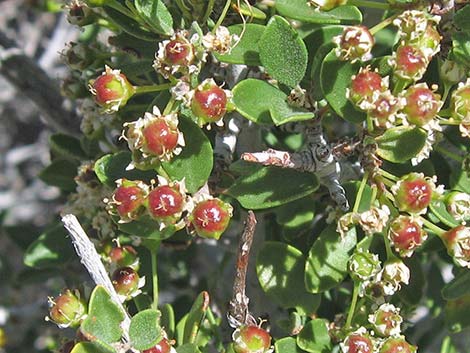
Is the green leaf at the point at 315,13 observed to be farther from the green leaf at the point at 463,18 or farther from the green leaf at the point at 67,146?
the green leaf at the point at 67,146

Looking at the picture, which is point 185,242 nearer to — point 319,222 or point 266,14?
point 319,222

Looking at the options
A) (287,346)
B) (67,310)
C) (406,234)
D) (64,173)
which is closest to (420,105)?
(406,234)

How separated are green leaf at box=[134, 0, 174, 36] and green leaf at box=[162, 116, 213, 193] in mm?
Answer: 178

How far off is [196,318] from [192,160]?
1.05 ft

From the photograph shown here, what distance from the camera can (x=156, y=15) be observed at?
1.57 meters

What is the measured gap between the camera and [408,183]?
4.90ft

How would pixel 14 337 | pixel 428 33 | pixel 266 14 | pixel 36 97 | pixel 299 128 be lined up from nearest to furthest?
pixel 428 33, pixel 266 14, pixel 299 128, pixel 36 97, pixel 14 337

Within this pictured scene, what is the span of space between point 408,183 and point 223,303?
880mm

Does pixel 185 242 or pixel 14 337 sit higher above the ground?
pixel 185 242

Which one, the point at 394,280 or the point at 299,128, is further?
the point at 299,128

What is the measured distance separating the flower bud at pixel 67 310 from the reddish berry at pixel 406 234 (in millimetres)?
645

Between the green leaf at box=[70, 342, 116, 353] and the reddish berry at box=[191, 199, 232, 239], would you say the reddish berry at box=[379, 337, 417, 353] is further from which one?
the green leaf at box=[70, 342, 116, 353]

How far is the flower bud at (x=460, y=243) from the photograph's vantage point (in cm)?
156

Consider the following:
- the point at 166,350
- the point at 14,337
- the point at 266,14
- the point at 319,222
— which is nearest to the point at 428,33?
the point at 266,14
